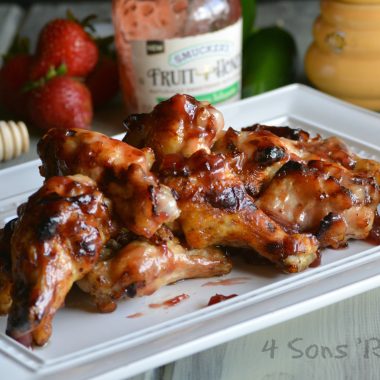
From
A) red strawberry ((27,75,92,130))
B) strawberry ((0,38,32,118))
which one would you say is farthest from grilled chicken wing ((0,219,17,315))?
strawberry ((0,38,32,118))

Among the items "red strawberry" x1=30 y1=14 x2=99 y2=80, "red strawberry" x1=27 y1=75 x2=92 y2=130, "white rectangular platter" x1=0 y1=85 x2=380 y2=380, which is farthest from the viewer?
"red strawberry" x1=30 y1=14 x2=99 y2=80

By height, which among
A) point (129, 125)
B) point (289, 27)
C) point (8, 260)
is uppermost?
point (129, 125)

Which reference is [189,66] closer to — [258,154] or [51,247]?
[258,154]

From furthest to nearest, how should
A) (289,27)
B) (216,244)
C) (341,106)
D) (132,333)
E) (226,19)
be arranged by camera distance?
(289,27) → (226,19) → (341,106) → (216,244) → (132,333)

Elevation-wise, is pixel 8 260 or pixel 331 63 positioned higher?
pixel 8 260

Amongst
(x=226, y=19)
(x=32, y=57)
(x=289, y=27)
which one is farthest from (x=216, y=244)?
(x=289, y=27)

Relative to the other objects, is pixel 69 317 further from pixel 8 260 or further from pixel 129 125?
pixel 129 125

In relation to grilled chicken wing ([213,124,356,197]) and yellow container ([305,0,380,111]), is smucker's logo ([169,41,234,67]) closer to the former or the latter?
yellow container ([305,0,380,111])
